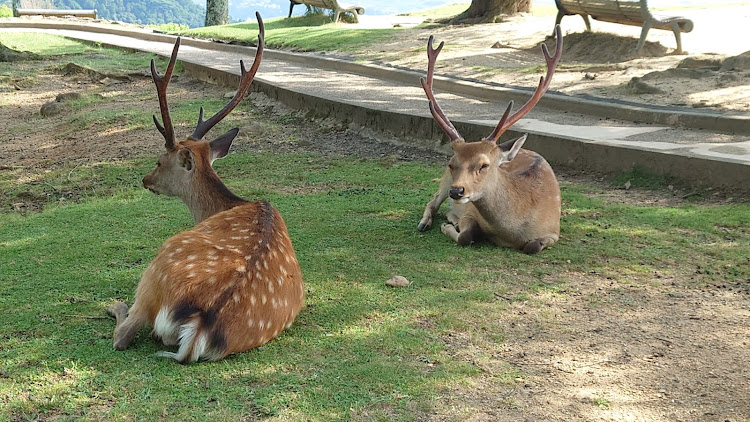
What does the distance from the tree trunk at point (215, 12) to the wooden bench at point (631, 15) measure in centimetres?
1376

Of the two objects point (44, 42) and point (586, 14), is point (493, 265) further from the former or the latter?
point (44, 42)

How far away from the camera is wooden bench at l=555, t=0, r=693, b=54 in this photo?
10.9 meters

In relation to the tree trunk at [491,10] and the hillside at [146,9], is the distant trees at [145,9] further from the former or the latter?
the tree trunk at [491,10]

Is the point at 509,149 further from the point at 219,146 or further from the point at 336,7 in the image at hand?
the point at 336,7

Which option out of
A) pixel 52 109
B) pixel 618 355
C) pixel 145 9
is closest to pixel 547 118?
pixel 618 355

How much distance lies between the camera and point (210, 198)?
190 inches

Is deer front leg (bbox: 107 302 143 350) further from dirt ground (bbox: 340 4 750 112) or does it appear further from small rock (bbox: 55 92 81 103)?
small rock (bbox: 55 92 81 103)

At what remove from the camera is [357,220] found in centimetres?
590

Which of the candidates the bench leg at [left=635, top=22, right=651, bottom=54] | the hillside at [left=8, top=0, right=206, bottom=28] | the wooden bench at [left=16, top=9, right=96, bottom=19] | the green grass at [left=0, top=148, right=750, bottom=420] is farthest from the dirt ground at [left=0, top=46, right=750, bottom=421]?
the hillside at [left=8, top=0, right=206, bottom=28]

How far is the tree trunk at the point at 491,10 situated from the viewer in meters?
15.6

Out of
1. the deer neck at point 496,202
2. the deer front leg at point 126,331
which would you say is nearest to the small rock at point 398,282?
the deer neck at point 496,202

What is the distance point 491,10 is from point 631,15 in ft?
15.3

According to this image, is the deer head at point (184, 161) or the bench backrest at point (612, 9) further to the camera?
the bench backrest at point (612, 9)

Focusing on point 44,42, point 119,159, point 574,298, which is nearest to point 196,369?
point 574,298
